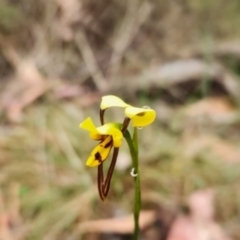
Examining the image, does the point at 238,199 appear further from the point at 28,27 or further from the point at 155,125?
the point at 28,27

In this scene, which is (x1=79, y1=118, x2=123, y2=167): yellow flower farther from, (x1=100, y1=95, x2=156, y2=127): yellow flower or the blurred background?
the blurred background

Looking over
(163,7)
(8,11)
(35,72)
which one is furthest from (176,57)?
(8,11)

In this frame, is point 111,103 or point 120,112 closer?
point 111,103

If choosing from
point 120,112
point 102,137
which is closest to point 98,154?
point 102,137

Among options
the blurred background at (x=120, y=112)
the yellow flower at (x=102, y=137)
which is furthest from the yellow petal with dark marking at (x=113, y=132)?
the blurred background at (x=120, y=112)

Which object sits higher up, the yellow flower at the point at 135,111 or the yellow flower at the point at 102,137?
Answer: the yellow flower at the point at 135,111

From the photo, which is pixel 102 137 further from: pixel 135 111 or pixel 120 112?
pixel 120 112

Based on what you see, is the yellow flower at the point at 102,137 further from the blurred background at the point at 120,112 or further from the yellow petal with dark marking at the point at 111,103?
the blurred background at the point at 120,112
